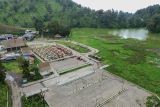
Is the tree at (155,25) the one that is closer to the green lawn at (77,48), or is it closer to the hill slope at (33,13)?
the hill slope at (33,13)

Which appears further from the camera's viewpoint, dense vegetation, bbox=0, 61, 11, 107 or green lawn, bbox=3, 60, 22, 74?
green lawn, bbox=3, 60, 22, 74

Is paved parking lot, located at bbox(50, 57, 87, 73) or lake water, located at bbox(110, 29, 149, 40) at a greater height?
paved parking lot, located at bbox(50, 57, 87, 73)

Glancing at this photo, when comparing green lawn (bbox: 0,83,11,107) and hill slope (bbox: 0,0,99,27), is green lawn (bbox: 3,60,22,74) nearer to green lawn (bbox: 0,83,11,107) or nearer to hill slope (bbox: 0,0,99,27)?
green lawn (bbox: 0,83,11,107)

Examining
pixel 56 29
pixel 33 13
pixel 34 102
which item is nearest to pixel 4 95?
pixel 34 102

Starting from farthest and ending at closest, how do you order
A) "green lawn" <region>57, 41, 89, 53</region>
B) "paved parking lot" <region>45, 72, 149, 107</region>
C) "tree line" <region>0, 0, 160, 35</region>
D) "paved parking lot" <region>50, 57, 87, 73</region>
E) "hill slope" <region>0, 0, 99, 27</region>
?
"tree line" <region>0, 0, 160, 35</region>, "hill slope" <region>0, 0, 99, 27</region>, "green lawn" <region>57, 41, 89, 53</region>, "paved parking lot" <region>50, 57, 87, 73</region>, "paved parking lot" <region>45, 72, 149, 107</region>

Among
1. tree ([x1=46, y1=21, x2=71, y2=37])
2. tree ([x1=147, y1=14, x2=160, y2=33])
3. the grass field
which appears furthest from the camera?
tree ([x1=147, y1=14, x2=160, y2=33])

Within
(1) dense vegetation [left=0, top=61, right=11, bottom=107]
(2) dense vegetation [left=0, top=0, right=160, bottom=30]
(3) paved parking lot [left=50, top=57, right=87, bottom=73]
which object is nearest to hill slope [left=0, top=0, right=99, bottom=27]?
(2) dense vegetation [left=0, top=0, right=160, bottom=30]

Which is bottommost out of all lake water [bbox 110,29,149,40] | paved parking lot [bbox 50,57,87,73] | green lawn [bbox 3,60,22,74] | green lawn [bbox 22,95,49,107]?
lake water [bbox 110,29,149,40]

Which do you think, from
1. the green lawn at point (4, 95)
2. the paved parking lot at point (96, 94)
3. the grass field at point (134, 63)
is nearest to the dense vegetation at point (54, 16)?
the grass field at point (134, 63)
